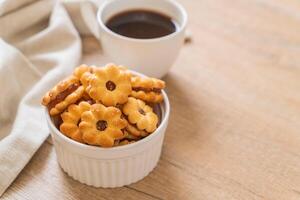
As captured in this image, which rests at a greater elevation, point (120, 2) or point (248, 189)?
point (120, 2)

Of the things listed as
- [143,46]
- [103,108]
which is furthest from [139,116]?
[143,46]

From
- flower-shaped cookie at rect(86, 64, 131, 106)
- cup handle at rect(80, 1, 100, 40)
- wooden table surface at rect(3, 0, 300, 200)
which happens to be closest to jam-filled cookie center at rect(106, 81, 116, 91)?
flower-shaped cookie at rect(86, 64, 131, 106)

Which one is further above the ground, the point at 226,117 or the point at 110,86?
the point at 110,86

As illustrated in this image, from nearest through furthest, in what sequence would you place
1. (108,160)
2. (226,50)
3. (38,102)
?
(108,160), (38,102), (226,50)

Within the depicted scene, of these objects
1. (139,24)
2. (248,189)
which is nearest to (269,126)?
(248,189)

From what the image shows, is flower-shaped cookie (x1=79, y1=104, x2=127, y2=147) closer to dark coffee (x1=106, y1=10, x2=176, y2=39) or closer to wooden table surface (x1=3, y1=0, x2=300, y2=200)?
wooden table surface (x1=3, y1=0, x2=300, y2=200)

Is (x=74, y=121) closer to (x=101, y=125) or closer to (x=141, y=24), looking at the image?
(x=101, y=125)

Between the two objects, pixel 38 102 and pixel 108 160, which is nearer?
pixel 108 160

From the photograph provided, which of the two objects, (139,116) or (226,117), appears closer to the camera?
(139,116)

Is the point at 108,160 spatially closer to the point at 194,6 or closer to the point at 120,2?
the point at 120,2
